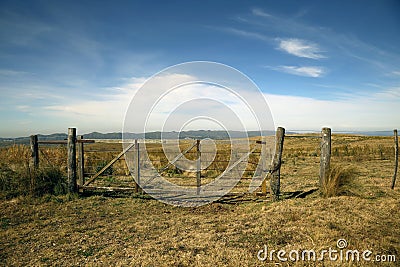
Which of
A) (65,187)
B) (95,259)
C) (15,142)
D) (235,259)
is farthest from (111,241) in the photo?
(15,142)

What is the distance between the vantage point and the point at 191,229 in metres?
5.77

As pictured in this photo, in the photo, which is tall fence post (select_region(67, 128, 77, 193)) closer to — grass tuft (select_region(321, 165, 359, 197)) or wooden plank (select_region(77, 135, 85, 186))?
wooden plank (select_region(77, 135, 85, 186))

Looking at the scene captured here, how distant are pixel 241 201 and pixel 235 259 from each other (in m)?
A: 4.11

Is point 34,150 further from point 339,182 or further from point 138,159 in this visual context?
point 339,182

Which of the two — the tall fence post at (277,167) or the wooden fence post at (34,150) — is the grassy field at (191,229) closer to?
the tall fence post at (277,167)

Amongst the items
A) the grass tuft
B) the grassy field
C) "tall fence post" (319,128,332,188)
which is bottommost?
the grassy field

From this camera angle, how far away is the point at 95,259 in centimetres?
441

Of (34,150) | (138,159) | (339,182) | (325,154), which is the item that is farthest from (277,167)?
(34,150)

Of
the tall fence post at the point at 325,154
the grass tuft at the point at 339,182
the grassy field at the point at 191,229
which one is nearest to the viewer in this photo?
the grassy field at the point at 191,229

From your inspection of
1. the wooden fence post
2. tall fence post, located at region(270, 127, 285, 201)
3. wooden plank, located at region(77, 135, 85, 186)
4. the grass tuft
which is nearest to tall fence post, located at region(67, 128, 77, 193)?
wooden plank, located at region(77, 135, 85, 186)

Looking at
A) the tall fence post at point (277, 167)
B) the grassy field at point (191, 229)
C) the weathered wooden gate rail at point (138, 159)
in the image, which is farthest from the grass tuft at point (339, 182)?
the tall fence post at point (277, 167)

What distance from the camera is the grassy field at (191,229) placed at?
4438 mm

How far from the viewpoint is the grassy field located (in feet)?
14.6

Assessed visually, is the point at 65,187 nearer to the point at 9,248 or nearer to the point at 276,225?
the point at 9,248
